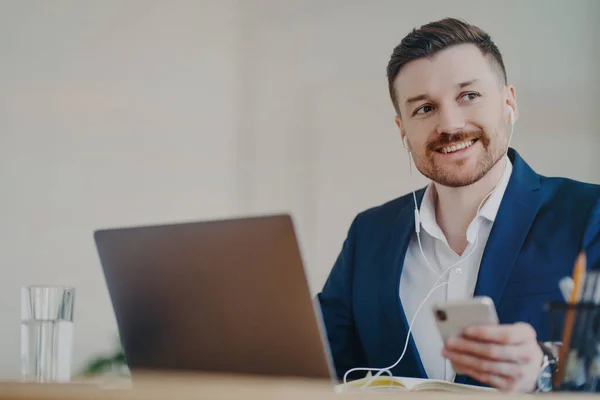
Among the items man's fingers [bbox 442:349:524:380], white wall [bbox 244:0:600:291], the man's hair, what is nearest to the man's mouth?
the man's hair

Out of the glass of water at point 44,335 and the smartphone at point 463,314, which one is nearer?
the smartphone at point 463,314

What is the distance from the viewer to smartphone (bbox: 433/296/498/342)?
108 centimetres

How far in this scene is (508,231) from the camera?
6.37 ft

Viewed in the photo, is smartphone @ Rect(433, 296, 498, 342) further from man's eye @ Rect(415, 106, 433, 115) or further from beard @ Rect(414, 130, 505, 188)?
man's eye @ Rect(415, 106, 433, 115)

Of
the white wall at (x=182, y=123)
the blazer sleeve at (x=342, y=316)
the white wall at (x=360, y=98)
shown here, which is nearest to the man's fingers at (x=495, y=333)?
the blazer sleeve at (x=342, y=316)

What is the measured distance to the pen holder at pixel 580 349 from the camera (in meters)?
0.95

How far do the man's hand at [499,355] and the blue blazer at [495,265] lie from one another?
0.65 metres

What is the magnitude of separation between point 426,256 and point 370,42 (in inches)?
51.0

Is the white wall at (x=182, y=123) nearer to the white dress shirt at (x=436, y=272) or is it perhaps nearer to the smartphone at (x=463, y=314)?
the white dress shirt at (x=436, y=272)

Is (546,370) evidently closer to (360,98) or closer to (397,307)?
(397,307)

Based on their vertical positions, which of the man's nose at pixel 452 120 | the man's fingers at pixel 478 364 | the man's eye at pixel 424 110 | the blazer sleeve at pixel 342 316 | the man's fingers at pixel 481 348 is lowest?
the blazer sleeve at pixel 342 316

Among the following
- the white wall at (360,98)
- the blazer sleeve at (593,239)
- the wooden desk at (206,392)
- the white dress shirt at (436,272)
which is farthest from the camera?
the white wall at (360,98)

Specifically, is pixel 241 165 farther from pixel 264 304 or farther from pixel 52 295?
pixel 264 304

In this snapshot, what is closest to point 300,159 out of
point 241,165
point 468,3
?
point 241,165
